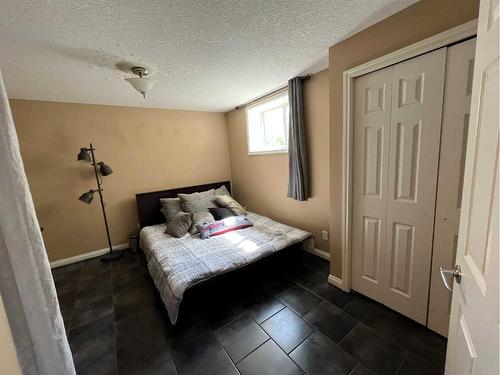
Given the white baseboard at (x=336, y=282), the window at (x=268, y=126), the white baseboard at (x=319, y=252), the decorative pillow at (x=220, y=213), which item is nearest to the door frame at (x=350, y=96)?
the white baseboard at (x=336, y=282)

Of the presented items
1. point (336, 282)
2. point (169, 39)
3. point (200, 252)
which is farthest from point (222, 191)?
point (169, 39)

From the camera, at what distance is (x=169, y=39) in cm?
153

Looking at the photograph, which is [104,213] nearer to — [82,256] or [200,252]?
[82,256]

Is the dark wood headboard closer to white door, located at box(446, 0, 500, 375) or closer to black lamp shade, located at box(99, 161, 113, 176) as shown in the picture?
black lamp shade, located at box(99, 161, 113, 176)

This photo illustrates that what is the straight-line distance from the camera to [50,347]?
2.10 feet

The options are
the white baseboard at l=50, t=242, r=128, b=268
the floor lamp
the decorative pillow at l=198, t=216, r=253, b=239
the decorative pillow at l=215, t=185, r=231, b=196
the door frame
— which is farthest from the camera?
the decorative pillow at l=215, t=185, r=231, b=196

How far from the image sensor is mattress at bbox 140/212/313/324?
5.81 ft

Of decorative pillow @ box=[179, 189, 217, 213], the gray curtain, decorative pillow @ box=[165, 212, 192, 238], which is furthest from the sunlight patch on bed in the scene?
the gray curtain

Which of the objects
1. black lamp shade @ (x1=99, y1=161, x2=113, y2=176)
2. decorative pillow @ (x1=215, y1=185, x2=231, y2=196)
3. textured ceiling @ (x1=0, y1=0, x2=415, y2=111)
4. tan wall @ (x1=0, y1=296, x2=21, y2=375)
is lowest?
decorative pillow @ (x1=215, y1=185, x2=231, y2=196)

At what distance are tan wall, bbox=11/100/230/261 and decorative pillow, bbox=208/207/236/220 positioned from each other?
0.93 m

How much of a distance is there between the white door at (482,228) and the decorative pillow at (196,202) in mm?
2824

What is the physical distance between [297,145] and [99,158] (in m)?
2.78

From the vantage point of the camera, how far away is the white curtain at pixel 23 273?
56 cm

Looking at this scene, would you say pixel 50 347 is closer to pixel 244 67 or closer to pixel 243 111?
pixel 244 67
